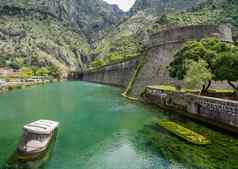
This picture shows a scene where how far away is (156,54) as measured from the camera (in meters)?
51.7

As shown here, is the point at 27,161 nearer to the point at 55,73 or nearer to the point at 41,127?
the point at 41,127

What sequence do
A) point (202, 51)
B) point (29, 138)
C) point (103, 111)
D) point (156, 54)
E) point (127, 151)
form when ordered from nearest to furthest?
1. point (29, 138)
2. point (127, 151)
3. point (202, 51)
4. point (103, 111)
5. point (156, 54)

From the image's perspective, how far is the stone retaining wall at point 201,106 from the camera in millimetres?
23712

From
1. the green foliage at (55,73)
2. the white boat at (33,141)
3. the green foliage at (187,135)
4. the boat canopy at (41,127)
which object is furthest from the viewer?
the green foliage at (55,73)

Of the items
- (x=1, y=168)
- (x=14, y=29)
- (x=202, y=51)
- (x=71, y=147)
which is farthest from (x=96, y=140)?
(x=14, y=29)

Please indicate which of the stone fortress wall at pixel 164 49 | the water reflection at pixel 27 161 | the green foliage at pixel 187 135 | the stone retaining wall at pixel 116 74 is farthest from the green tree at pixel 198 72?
the stone retaining wall at pixel 116 74

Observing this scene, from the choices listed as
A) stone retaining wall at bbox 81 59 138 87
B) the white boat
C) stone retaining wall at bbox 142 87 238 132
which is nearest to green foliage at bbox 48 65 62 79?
stone retaining wall at bbox 81 59 138 87

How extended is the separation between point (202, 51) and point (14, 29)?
17258cm

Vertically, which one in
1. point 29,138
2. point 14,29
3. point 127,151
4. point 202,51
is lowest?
point 127,151

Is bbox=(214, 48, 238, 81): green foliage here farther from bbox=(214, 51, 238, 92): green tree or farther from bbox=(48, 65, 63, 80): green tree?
bbox=(48, 65, 63, 80): green tree

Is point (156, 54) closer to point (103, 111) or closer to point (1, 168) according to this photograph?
point (103, 111)

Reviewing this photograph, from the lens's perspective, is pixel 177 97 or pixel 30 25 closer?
pixel 177 97

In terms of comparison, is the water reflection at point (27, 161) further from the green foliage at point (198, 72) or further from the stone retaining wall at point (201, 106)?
the green foliage at point (198, 72)

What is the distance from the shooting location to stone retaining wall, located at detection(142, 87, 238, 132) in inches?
934
